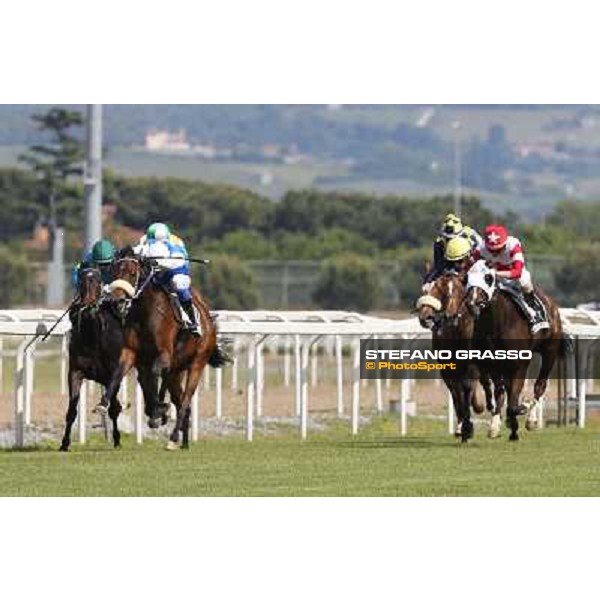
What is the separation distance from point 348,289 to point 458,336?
3988cm

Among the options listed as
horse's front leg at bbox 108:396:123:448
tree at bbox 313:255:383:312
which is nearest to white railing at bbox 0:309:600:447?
horse's front leg at bbox 108:396:123:448

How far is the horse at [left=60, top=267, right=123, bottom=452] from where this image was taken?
17630mm

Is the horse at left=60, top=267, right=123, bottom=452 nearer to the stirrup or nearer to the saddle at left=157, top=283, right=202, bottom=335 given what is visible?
the saddle at left=157, top=283, right=202, bottom=335

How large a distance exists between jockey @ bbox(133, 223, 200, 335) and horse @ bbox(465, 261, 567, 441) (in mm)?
2058

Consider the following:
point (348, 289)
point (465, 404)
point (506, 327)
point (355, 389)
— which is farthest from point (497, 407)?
point (348, 289)

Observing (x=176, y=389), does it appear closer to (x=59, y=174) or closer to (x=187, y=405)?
(x=187, y=405)

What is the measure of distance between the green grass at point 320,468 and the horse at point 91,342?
0.41m

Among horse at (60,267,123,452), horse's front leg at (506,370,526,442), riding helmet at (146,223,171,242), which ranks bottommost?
horse's front leg at (506,370,526,442)

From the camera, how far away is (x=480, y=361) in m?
Answer: 18.6

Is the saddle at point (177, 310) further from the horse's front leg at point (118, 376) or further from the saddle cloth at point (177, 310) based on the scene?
the horse's front leg at point (118, 376)

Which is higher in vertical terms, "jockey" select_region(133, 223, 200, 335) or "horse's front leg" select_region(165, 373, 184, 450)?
"jockey" select_region(133, 223, 200, 335)

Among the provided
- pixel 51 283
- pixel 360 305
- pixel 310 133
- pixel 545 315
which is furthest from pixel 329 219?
pixel 310 133

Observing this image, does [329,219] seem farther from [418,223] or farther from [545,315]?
[545,315]

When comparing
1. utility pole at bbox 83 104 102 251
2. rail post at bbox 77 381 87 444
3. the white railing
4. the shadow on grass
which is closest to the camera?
the shadow on grass
